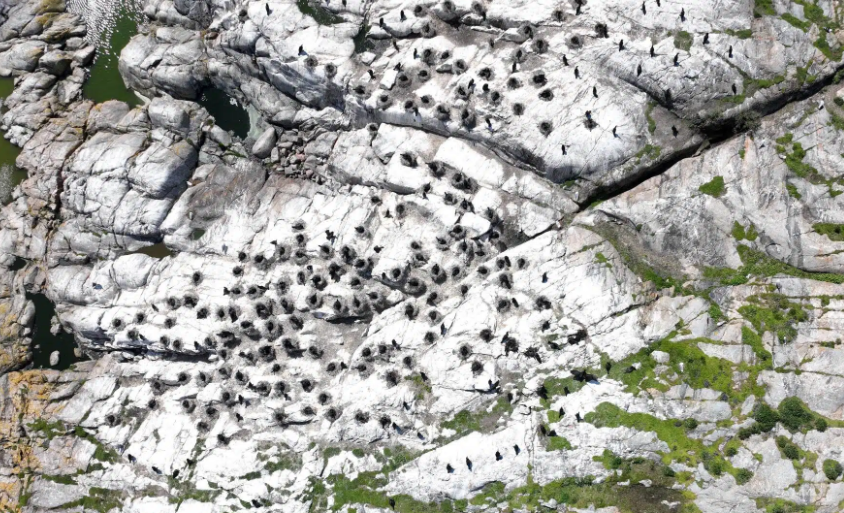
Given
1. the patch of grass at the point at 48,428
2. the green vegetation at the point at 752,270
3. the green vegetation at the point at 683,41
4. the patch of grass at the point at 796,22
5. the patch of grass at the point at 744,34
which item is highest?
the patch of grass at the point at 796,22

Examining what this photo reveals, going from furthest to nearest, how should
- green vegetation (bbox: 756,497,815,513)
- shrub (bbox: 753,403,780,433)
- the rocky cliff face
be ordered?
the rocky cliff face
shrub (bbox: 753,403,780,433)
green vegetation (bbox: 756,497,815,513)

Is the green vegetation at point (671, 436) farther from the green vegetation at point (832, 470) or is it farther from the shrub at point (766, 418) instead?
the green vegetation at point (832, 470)

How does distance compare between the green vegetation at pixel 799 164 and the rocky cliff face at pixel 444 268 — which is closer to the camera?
the rocky cliff face at pixel 444 268

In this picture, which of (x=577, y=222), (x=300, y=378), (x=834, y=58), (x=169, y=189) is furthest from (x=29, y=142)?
(x=834, y=58)

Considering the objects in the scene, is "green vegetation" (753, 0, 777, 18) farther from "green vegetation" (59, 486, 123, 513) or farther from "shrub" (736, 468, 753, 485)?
"green vegetation" (59, 486, 123, 513)

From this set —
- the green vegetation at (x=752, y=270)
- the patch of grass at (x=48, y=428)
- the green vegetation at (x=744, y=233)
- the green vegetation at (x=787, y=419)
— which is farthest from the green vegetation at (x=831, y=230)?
the patch of grass at (x=48, y=428)

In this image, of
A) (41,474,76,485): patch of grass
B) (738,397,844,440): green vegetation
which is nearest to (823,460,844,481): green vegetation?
(738,397,844,440): green vegetation
